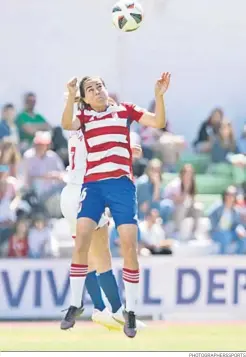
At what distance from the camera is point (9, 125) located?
17.7 metres

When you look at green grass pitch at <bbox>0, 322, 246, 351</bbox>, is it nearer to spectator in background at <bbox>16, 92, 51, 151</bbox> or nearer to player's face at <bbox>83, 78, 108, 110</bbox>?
player's face at <bbox>83, 78, 108, 110</bbox>

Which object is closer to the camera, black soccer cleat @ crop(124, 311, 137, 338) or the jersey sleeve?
black soccer cleat @ crop(124, 311, 137, 338)

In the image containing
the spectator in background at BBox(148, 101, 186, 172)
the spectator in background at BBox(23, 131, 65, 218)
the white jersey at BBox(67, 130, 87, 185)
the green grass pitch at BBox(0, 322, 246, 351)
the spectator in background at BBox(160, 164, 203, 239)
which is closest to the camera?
the white jersey at BBox(67, 130, 87, 185)

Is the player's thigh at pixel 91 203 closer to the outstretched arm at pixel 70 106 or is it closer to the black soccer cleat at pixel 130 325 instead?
the outstretched arm at pixel 70 106

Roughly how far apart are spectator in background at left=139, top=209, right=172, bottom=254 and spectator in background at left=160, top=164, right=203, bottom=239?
0.34 metres

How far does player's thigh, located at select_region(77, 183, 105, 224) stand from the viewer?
10406 mm

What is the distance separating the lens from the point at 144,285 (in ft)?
51.1

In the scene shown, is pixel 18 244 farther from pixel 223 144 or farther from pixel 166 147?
pixel 223 144

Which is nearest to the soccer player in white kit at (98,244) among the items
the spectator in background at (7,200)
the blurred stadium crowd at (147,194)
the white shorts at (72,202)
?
the white shorts at (72,202)

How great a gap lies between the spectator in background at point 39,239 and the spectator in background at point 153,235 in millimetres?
1172

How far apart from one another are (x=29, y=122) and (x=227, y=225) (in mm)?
3180

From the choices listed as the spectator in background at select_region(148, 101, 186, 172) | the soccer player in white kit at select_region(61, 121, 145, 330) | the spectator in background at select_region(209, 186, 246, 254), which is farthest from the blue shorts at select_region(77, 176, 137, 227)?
the spectator in background at select_region(148, 101, 186, 172)

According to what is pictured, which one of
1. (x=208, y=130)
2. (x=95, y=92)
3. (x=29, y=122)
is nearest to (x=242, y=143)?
(x=208, y=130)

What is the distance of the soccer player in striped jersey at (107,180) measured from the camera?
34.0 feet
